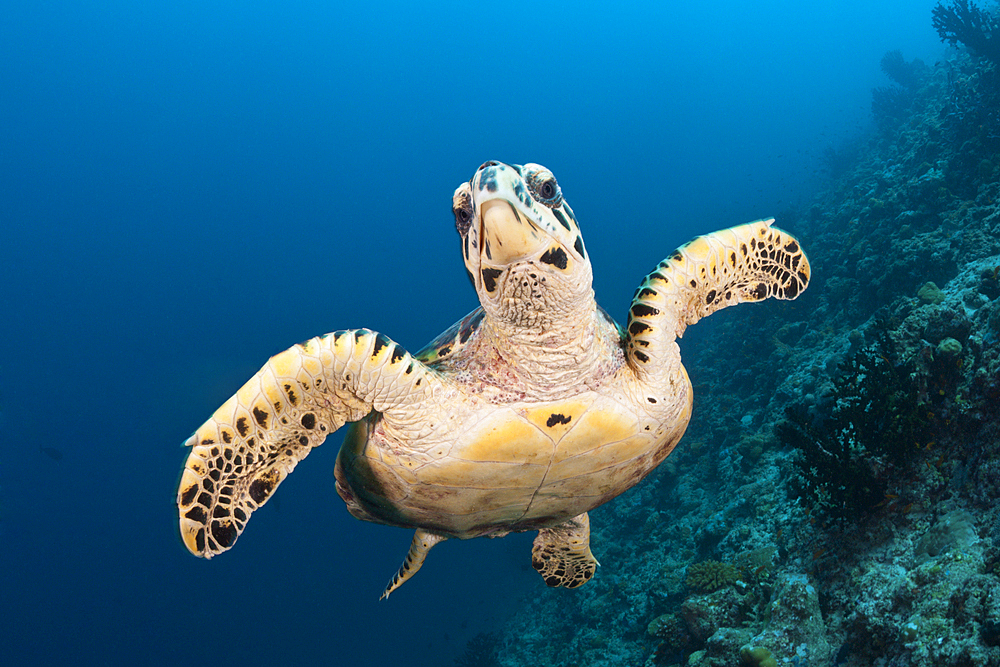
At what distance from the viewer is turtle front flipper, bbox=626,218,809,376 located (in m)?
2.41

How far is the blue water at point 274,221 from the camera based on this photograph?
2186 cm

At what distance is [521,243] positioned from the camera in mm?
1795

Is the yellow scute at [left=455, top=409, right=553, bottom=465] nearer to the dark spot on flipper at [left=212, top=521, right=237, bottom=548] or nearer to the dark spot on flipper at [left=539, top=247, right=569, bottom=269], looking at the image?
the dark spot on flipper at [left=539, top=247, right=569, bottom=269]

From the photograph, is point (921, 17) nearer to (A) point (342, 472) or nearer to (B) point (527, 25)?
(B) point (527, 25)

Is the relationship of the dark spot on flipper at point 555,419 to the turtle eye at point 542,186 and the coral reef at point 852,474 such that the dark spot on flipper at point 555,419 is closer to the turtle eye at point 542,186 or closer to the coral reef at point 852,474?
the turtle eye at point 542,186

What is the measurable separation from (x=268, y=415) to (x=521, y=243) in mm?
1255

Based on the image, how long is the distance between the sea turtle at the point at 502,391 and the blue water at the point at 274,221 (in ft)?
1.95

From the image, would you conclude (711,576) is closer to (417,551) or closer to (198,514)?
(417,551)

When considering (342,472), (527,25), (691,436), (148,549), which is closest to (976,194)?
(691,436)

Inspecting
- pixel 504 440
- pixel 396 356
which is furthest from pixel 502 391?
pixel 396 356

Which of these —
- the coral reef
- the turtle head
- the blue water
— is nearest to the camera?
the turtle head

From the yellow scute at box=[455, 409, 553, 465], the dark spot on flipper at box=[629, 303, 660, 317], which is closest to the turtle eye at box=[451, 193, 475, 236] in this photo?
the yellow scute at box=[455, 409, 553, 465]

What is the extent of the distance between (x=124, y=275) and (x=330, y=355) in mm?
60643

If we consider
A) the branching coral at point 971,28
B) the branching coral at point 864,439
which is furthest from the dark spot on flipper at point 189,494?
the branching coral at point 971,28
